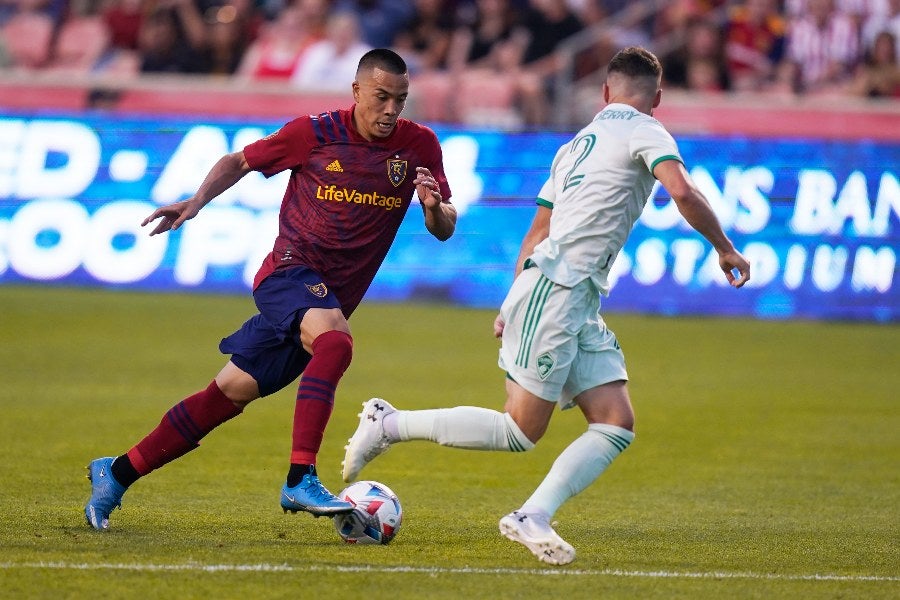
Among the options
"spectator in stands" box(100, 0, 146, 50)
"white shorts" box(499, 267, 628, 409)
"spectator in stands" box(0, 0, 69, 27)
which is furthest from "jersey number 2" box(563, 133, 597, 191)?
"spectator in stands" box(0, 0, 69, 27)

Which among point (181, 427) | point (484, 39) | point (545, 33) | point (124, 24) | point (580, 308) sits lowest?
point (181, 427)

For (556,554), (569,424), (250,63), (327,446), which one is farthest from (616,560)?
(250,63)

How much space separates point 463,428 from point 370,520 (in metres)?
0.56

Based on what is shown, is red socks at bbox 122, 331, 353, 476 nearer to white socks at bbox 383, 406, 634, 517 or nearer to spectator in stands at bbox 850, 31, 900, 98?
white socks at bbox 383, 406, 634, 517

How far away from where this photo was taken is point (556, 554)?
5531 mm

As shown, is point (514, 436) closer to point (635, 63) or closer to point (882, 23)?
point (635, 63)

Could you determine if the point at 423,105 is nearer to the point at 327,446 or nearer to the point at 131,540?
the point at 327,446

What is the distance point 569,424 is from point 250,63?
9.50m

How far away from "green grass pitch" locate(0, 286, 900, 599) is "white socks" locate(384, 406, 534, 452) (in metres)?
0.45

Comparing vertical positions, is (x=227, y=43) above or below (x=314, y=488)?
above

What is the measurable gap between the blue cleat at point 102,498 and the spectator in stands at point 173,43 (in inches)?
503

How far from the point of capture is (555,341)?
5691 millimetres

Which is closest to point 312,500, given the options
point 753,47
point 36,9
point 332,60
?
point 332,60

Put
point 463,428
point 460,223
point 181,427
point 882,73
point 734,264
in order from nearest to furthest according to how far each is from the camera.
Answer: point 734,264 → point 463,428 → point 181,427 → point 460,223 → point 882,73
